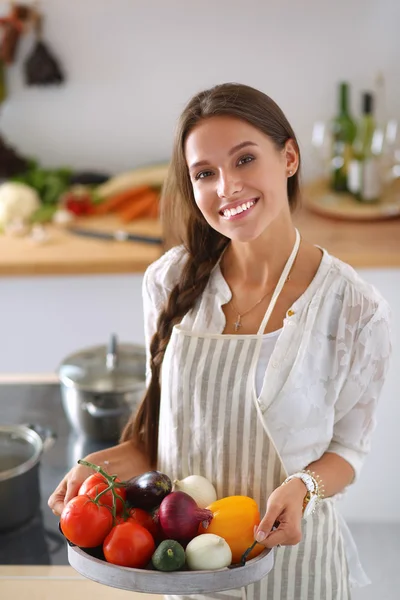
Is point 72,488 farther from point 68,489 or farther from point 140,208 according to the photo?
point 140,208

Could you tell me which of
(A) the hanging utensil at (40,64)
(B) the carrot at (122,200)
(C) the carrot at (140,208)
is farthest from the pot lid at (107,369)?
(A) the hanging utensil at (40,64)

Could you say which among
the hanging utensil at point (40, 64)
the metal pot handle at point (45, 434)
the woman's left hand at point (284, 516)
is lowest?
the metal pot handle at point (45, 434)

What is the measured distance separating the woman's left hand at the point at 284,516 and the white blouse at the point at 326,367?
93mm

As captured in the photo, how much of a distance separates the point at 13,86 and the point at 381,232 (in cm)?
151

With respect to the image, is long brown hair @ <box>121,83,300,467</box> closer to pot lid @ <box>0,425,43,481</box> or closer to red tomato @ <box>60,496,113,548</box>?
Answer: pot lid @ <box>0,425,43,481</box>

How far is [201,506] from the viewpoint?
118cm

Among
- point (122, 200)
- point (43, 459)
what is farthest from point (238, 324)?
point (122, 200)

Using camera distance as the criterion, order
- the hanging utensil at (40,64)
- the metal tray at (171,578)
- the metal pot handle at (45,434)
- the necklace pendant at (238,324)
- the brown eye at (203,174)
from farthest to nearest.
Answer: the hanging utensil at (40,64)
the metal pot handle at (45,434)
the necklace pendant at (238,324)
the brown eye at (203,174)
the metal tray at (171,578)

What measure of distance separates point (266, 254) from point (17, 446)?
0.53 m

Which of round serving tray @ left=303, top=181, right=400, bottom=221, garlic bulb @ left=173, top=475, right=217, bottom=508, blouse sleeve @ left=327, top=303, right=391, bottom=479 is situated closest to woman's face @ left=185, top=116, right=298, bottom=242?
blouse sleeve @ left=327, top=303, right=391, bottom=479

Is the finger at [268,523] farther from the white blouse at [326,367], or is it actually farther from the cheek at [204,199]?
the cheek at [204,199]

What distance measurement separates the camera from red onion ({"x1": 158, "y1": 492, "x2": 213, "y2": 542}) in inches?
40.9

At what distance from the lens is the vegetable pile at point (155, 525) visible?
3.28 ft

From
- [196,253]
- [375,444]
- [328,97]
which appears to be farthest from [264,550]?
[328,97]
